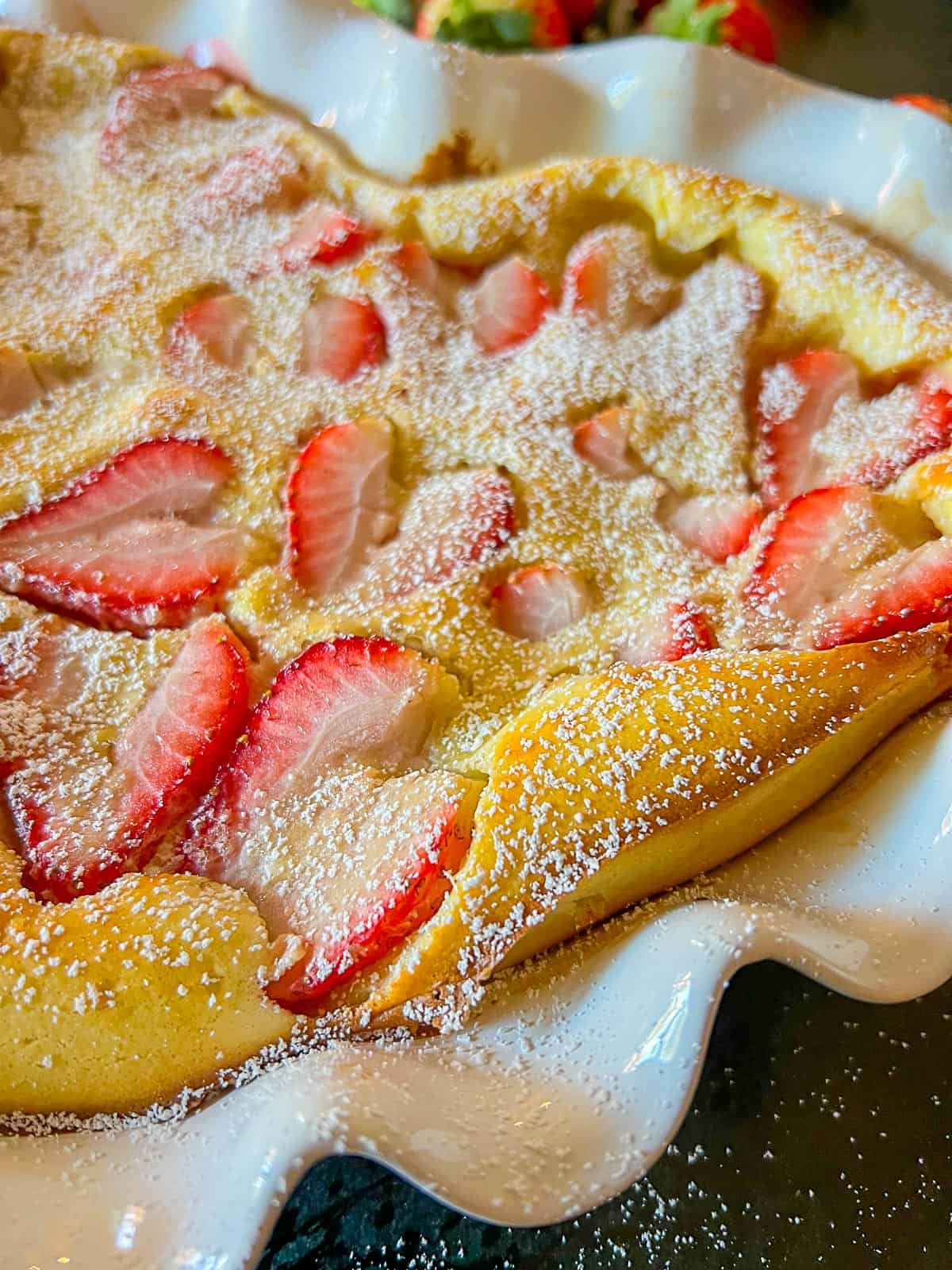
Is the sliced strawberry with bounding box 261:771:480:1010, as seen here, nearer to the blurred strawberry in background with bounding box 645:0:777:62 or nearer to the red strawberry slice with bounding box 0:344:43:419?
the red strawberry slice with bounding box 0:344:43:419

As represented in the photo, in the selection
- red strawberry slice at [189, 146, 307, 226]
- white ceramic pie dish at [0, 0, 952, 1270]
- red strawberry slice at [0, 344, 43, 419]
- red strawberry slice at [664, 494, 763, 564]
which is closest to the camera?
white ceramic pie dish at [0, 0, 952, 1270]

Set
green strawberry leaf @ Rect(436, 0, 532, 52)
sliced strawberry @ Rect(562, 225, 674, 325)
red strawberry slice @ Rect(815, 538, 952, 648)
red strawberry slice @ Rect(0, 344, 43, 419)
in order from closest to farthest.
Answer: red strawberry slice @ Rect(815, 538, 952, 648) → red strawberry slice @ Rect(0, 344, 43, 419) → sliced strawberry @ Rect(562, 225, 674, 325) → green strawberry leaf @ Rect(436, 0, 532, 52)

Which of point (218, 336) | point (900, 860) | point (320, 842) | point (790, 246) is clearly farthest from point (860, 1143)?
point (218, 336)

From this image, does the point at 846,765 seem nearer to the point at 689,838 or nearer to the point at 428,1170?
the point at 689,838

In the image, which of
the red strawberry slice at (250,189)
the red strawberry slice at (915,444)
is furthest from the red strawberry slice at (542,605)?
the red strawberry slice at (250,189)

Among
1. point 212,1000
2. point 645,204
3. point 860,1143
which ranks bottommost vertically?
point 860,1143

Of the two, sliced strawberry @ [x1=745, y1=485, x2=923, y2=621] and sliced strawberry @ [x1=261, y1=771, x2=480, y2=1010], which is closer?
sliced strawberry @ [x1=261, y1=771, x2=480, y2=1010]

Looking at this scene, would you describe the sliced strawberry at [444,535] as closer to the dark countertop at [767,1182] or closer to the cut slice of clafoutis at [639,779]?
the cut slice of clafoutis at [639,779]

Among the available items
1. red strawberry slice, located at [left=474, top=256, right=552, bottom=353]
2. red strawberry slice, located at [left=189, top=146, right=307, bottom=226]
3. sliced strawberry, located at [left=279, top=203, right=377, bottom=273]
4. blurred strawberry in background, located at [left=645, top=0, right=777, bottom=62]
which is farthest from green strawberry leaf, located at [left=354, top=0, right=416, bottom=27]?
red strawberry slice, located at [left=474, top=256, right=552, bottom=353]
